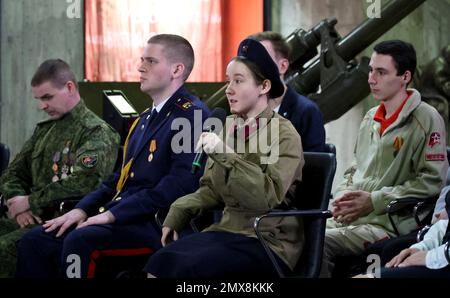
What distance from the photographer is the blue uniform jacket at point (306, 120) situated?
4.59 metres

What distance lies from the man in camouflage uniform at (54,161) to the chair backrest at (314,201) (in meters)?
1.22

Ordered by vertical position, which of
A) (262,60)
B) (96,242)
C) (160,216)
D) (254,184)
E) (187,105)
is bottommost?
(96,242)

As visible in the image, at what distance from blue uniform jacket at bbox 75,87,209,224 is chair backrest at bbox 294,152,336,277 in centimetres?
54

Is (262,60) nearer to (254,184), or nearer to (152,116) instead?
(254,184)

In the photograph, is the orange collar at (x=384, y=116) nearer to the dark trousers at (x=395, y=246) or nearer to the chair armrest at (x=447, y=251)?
the dark trousers at (x=395, y=246)

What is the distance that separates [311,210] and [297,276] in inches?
12.0

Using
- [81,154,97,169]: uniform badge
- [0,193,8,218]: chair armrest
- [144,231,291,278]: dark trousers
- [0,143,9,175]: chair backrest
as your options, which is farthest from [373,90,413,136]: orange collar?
[0,143,9,175]: chair backrest

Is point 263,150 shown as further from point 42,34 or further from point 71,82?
point 42,34

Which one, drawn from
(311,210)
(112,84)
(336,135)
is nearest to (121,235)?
(311,210)

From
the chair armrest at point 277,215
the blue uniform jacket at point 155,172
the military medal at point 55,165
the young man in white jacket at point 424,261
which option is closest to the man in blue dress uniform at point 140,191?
the blue uniform jacket at point 155,172

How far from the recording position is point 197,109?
4113 millimetres

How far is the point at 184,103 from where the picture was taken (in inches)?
164

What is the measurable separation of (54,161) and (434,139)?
1900 millimetres

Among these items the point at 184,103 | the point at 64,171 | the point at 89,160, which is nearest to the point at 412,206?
the point at 184,103
